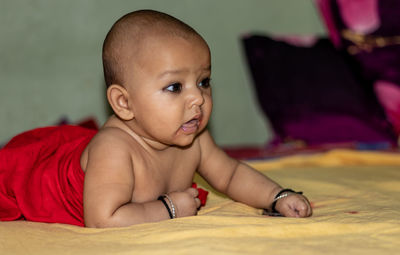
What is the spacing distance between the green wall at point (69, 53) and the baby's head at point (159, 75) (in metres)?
1.08

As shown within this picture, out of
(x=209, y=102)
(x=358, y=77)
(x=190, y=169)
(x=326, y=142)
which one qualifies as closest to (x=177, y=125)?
(x=209, y=102)

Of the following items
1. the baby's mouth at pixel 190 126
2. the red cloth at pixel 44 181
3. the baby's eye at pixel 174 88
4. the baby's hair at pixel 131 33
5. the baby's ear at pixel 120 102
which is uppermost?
the baby's hair at pixel 131 33

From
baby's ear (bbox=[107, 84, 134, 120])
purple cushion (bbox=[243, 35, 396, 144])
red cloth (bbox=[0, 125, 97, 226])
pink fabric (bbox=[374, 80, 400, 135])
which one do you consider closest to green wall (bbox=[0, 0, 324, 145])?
purple cushion (bbox=[243, 35, 396, 144])

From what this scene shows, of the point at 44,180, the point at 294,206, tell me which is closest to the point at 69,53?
the point at 44,180

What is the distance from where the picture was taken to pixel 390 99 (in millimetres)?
2008

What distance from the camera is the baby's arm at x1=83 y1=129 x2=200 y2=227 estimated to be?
101cm

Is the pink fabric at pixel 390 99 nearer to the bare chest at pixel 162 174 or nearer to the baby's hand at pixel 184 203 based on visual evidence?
the bare chest at pixel 162 174

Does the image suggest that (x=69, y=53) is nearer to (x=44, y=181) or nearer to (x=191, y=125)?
(x=44, y=181)

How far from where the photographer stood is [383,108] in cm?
203

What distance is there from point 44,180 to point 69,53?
A: 1071 mm

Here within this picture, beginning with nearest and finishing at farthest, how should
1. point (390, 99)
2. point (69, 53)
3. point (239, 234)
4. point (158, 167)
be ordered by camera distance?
1. point (239, 234)
2. point (158, 167)
3. point (390, 99)
4. point (69, 53)

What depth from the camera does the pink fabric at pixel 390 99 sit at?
78.3 inches

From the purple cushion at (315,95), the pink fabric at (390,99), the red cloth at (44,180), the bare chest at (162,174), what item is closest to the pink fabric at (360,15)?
the purple cushion at (315,95)

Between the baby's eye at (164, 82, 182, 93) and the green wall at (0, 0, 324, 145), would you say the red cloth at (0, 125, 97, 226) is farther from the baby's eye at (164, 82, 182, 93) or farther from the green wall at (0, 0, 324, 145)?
the green wall at (0, 0, 324, 145)
